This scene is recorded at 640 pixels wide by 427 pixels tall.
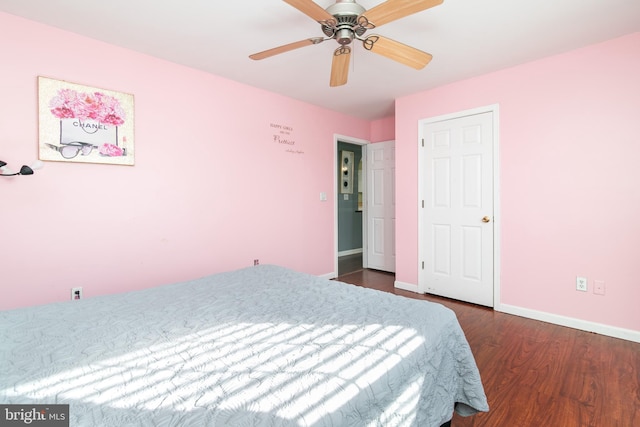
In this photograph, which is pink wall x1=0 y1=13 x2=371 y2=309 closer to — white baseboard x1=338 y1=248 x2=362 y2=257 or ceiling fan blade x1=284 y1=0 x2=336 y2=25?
ceiling fan blade x1=284 y1=0 x2=336 y2=25

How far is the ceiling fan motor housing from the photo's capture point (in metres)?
1.65

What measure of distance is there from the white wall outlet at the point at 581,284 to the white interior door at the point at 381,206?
2.27 meters

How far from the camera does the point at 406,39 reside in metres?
2.40

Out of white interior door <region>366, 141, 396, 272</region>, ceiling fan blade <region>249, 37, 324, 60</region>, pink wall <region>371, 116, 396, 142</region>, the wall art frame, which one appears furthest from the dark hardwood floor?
the wall art frame

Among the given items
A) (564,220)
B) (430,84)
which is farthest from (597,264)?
(430,84)

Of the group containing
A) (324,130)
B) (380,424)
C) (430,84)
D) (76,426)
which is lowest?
(380,424)

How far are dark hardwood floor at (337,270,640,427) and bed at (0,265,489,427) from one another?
50cm

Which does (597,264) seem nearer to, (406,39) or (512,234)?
(512,234)

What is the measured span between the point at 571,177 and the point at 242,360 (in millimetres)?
3043

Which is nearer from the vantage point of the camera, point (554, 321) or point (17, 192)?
point (17, 192)

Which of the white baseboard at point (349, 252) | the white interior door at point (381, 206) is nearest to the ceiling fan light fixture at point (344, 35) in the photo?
the white interior door at point (381, 206)

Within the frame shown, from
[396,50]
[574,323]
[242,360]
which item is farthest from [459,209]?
[242,360]

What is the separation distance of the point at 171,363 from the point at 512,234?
10.2 feet

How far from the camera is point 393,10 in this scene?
1545 mm
